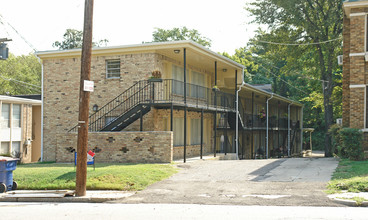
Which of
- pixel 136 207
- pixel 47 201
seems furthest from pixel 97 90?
pixel 136 207

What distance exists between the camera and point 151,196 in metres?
13.0

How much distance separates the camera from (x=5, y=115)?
97.6ft

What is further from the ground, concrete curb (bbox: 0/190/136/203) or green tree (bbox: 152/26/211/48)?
green tree (bbox: 152/26/211/48)

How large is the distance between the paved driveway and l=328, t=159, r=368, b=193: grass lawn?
0.97 ft

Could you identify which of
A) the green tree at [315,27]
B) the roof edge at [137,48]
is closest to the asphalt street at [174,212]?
the roof edge at [137,48]

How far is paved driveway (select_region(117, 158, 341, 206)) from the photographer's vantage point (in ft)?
38.6

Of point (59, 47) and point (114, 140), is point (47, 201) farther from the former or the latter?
point (59, 47)

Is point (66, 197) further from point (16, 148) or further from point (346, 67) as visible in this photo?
point (16, 148)

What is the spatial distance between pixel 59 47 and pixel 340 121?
4580 cm

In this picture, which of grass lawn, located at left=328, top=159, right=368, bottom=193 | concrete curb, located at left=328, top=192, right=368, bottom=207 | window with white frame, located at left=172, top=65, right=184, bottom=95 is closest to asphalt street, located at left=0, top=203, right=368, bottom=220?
concrete curb, located at left=328, top=192, right=368, bottom=207

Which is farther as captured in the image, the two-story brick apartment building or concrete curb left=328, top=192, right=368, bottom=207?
the two-story brick apartment building

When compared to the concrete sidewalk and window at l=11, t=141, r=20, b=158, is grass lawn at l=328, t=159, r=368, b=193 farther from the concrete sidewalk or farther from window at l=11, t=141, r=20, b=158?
window at l=11, t=141, r=20, b=158

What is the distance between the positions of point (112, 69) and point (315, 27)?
1545cm

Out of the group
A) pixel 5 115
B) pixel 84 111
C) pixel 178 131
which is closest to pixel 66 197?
pixel 84 111
